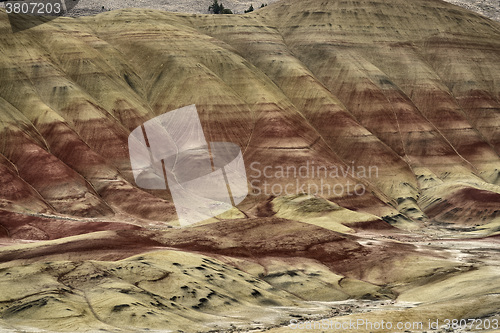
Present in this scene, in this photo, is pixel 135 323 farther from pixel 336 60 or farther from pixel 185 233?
pixel 336 60

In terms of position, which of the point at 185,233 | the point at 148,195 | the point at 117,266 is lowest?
the point at 148,195

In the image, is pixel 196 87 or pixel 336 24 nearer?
pixel 196 87

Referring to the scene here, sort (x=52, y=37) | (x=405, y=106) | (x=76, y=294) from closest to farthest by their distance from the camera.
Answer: (x=76, y=294)
(x=52, y=37)
(x=405, y=106)

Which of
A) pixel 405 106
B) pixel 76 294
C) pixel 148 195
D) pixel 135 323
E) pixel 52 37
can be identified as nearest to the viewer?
pixel 135 323

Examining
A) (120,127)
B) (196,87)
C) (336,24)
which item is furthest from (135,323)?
(336,24)

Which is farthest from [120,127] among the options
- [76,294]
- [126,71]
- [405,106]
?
[76,294]

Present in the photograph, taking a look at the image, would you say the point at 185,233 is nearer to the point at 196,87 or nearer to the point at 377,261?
the point at 377,261

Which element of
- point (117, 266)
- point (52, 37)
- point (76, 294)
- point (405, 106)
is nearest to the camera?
point (76, 294)

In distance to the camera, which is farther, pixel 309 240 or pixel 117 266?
pixel 309 240

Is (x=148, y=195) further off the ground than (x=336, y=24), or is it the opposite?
(x=336, y=24)
